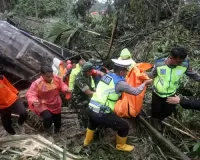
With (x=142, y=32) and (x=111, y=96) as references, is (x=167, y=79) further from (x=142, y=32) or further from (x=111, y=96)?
(x=142, y=32)

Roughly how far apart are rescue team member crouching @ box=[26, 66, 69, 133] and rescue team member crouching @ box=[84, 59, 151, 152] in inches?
36.5

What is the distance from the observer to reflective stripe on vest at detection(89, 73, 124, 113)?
4.05 metres

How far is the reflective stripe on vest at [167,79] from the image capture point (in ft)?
14.3

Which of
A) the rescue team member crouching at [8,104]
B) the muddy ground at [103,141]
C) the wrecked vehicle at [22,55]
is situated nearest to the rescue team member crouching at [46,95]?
the rescue team member crouching at [8,104]

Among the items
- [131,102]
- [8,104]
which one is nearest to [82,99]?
[131,102]

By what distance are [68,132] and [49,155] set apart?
1.40m

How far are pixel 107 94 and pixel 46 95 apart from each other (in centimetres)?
130

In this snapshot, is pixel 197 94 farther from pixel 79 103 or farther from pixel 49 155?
pixel 49 155

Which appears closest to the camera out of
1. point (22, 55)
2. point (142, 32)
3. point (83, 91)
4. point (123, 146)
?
point (123, 146)

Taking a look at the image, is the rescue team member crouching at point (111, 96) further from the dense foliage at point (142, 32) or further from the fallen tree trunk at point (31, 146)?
the dense foliage at point (142, 32)

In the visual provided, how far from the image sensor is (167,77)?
14.4 ft

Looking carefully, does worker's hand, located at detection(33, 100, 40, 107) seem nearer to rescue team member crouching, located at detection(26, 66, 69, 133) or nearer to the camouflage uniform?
rescue team member crouching, located at detection(26, 66, 69, 133)

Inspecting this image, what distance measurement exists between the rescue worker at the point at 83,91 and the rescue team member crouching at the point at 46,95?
27cm

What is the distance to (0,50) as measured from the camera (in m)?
8.44
